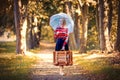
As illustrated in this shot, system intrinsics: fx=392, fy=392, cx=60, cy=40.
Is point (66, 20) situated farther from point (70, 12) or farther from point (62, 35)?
point (70, 12)

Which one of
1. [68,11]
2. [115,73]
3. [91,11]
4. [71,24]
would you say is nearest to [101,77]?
[115,73]

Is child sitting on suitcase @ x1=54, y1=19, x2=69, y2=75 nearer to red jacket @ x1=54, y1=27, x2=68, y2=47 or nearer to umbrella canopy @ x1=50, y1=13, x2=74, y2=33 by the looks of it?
red jacket @ x1=54, y1=27, x2=68, y2=47

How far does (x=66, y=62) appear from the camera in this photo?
1702 cm

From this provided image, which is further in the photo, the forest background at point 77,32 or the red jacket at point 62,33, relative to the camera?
the forest background at point 77,32

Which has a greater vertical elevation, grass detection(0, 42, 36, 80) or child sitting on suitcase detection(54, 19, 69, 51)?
child sitting on suitcase detection(54, 19, 69, 51)

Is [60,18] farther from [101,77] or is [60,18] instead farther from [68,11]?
[68,11]

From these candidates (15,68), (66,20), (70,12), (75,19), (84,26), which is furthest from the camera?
(75,19)

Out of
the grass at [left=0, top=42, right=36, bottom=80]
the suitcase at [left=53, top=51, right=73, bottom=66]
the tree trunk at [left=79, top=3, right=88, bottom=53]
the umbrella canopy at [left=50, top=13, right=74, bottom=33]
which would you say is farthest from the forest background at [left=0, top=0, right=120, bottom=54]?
the suitcase at [left=53, top=51, right=73, bottom=66]

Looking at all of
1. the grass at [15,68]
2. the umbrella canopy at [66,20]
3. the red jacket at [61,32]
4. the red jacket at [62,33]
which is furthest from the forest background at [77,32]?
the umbrella canopy at [66,20]

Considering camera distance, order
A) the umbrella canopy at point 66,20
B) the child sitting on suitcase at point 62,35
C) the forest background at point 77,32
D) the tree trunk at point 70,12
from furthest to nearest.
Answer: the tree trunk at point 70,12 < the forest background at point 77,32 < the umbrella canopy at point 66,20 < the child sitting on suitcase at point 62,35

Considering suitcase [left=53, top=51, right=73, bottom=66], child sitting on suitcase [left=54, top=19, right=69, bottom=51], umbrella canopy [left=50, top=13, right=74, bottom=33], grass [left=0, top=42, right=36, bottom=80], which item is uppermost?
umbrella canopy [left=50, top=13, right=74, bottom=33]

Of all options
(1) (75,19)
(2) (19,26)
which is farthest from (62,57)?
(1) (75,19)

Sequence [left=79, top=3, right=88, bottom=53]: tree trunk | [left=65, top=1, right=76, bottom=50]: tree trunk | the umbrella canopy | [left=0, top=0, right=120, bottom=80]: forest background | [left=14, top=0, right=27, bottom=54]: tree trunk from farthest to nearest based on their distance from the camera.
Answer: [left=65, top=1, right=76, bottom=50]: tree trunk < [left=79, top=3, right=88, bottom=53]: tree trunk < [left=14, top=0, right=27, bottom=54]: tree trunk < [left=0, top=0, right=120, bottom=80]: forest background < the umbrella canopy

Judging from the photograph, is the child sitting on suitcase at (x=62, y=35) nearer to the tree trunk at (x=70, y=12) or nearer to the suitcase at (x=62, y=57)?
the suitcase at (x=62, y=57)
